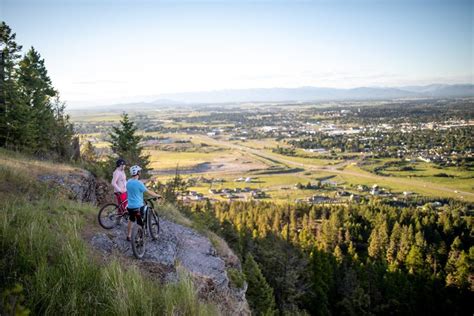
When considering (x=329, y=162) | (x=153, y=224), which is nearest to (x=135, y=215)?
(x=153, y=224)

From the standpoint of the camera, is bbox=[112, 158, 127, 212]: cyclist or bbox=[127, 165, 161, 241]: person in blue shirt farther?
bbox=[112, 158, 127, 212]: cyclist

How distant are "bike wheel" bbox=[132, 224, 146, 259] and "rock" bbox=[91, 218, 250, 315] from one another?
0.20 metres

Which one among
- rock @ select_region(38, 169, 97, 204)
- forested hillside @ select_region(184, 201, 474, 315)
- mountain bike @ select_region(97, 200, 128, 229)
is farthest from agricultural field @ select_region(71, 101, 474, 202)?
mountain bike @ select_region(97, 200, 128, 229)

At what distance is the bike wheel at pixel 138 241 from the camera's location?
7.57 metres

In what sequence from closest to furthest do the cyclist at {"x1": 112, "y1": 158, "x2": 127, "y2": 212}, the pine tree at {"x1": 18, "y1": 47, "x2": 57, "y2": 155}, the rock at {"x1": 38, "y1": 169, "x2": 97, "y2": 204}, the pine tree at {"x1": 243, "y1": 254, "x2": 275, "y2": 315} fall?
the cyclist at {"x1": 112, "y1": 158, "x2": 127, "y2": 212}, the rock at {"x1": 38, "y1": 169, "x2": 97, "y2": 204}, the pine tree at {"x1": 243, "y1": 254, "x2": 275, "y2": 315}, the pine tree at {"x1": 18, "y1": 47, "x2": 57, "y2": 155}

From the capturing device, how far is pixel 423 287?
118 feet

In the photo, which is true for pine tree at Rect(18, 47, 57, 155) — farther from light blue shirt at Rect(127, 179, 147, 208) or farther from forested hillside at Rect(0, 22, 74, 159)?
light blue shirt at Rect(127, 179, 147, 208)

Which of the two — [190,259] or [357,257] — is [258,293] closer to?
[190,259]

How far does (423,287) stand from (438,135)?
9978 centimetres

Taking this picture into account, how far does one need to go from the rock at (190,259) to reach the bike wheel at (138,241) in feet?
0.66

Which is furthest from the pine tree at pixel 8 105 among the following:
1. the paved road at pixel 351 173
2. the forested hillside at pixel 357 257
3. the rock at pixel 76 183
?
the paved road at pixel 351 173

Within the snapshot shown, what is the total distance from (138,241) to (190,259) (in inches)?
103

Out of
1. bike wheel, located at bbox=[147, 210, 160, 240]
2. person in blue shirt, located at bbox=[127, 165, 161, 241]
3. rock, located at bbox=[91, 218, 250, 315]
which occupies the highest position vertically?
person in blue shirt, located at bbox=[127, 165, 161, 241]

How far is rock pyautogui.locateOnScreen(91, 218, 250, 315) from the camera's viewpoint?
25.0 ft
